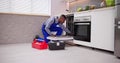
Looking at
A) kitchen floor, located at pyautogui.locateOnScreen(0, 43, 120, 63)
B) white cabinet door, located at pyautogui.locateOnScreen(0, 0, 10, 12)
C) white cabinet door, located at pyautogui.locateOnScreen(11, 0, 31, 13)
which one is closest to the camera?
kitchen floor, located at pyautogui.locateOnScreen(0, 43, 120, 63)

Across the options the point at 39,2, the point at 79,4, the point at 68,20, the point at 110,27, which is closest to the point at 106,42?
the point at 110,27

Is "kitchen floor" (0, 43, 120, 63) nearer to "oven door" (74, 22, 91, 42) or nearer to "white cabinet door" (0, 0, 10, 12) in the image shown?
"oven door" (74, 22, 91, 42)

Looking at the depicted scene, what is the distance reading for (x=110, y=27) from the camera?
2586mm

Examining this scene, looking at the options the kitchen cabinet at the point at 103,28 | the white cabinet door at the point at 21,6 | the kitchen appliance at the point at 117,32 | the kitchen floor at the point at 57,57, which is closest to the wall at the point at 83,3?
the kitchen cabinet at the point at 103,28

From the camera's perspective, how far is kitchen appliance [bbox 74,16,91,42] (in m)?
3.20

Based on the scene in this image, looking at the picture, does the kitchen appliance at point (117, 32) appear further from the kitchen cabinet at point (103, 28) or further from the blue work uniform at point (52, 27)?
the blue work uniform at point (52, 27)

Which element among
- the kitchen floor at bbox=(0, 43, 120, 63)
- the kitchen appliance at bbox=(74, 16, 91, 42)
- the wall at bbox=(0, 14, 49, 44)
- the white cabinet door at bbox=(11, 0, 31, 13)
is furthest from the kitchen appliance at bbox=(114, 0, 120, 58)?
the white cabinet door at bbox=(11, 0, 31, 13)

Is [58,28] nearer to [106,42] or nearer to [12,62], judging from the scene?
[106,42]

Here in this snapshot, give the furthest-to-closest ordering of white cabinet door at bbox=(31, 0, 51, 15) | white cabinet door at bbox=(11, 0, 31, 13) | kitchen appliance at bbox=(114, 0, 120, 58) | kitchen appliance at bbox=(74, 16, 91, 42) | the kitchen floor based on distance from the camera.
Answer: white cabinet door at bbox=(31, 0, 51, 15) → white cabinet door at bbox=(11, 0, 31, 13) → kitchen appliance at bbox=(74, 16, 91, 42) → kitchen appliance at bbox=(114, 0, 120, 58) → the kitchen floor

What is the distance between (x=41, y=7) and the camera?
16.2ft

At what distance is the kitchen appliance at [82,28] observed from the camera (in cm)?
320

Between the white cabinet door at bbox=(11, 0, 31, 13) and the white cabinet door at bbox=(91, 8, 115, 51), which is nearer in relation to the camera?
the white cabinet door at bbox=(91, 8, 115, 51)

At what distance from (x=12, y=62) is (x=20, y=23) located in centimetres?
257

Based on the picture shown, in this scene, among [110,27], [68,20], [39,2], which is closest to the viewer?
[110,27]
